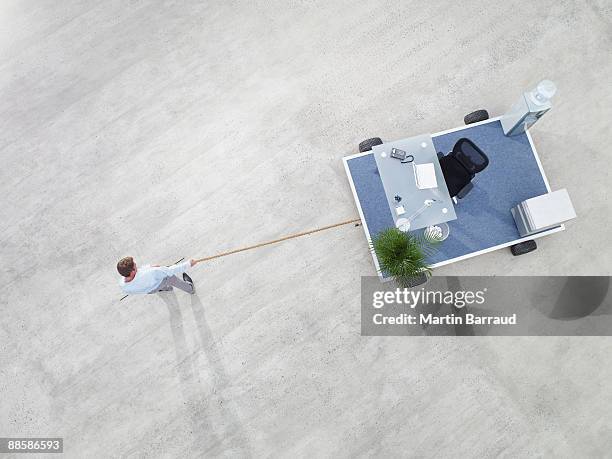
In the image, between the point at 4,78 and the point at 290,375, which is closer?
the point at 290,375

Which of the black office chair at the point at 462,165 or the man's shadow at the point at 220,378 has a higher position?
the black office chair at the point at 462,165

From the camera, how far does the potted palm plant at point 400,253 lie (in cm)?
375

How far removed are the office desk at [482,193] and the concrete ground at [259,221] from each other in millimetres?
515

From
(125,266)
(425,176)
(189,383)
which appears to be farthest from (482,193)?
(189,383)

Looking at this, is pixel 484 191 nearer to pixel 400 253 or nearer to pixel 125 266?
pixel 400 253

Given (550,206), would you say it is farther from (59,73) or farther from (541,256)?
(59,73)

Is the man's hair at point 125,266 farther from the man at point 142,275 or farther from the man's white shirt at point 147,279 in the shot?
the man's white shirt at point 147,279

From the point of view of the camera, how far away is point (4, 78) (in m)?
4.95

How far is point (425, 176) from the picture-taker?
4027 millimetres

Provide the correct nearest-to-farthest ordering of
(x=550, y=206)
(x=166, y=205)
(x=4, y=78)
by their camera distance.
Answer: (x=550, y=206) → (x=166, y=205) → (x=4, y=78)

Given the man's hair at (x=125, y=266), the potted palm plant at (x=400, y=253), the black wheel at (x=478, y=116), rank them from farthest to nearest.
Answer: the black wheel at (x=478, y=116)
the potted palm plant at (x=400, y=253)
the man's hair at (x=125, y=266)

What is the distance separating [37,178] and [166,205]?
1429 millimetres

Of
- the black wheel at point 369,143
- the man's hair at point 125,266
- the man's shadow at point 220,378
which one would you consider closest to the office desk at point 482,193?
the black wheel at point 369,143

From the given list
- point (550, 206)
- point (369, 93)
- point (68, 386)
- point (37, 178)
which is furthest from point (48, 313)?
point (550, 206)
